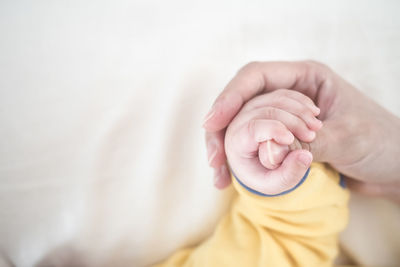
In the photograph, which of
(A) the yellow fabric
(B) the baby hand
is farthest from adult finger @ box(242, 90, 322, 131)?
(A) the yellow fabric

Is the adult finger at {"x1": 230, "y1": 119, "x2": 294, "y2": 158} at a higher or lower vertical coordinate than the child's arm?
higher

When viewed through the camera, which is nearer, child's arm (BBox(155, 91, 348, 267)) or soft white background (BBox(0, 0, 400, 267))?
child's arm (BBox(155, 91, 348, 267))

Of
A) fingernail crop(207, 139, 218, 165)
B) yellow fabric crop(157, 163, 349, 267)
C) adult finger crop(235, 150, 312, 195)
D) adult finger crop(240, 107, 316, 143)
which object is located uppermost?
adult finger crop(240, 107, 316, 143)

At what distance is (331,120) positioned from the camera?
51cm

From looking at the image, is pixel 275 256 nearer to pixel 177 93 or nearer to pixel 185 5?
pixel 177 93

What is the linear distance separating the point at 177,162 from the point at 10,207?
0.33 meters

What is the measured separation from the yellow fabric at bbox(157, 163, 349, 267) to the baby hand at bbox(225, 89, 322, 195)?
0.10 metres

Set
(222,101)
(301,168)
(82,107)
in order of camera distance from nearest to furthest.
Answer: (301,168)
(222,101)
(82,107)

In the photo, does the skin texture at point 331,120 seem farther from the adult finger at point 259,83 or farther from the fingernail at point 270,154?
the fingernail at point 270,154

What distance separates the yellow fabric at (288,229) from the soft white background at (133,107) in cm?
10

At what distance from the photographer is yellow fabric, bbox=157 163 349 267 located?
0.51 m

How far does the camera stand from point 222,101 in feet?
1.55

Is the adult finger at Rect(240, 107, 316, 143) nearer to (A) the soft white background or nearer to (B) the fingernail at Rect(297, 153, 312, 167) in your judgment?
(B) the fingernail at Rect(297, 153, 312, 167)

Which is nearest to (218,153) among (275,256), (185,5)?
(275,256)
